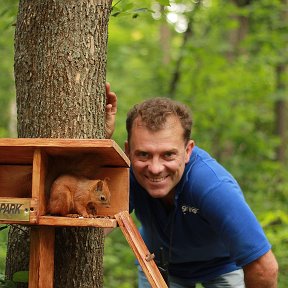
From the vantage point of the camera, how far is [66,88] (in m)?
2.55

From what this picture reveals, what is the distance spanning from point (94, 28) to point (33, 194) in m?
0.84

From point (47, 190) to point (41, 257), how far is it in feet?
0.89

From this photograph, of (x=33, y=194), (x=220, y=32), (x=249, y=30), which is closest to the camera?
(x=33, y=194)

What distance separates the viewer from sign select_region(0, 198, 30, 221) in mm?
2223

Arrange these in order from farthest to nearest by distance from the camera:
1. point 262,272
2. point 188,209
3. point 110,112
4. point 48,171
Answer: point 110,112, point 188,209, point 262,272, point 48,171

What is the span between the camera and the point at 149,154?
273 centimetres

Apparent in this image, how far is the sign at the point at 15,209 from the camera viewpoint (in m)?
2.22

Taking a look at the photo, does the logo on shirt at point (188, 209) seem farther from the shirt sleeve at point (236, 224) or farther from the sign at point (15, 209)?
the sign at point (15, 209)

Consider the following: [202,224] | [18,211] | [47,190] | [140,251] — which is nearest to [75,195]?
[47,190]

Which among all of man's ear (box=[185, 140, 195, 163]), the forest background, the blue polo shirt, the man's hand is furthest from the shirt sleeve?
the forest background

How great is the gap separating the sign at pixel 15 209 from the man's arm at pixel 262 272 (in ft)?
3.53

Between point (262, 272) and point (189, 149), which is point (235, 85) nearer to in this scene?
point (189, 149)

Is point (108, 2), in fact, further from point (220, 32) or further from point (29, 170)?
point (220, 32)

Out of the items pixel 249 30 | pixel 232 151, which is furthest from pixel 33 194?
pixel 249 30
